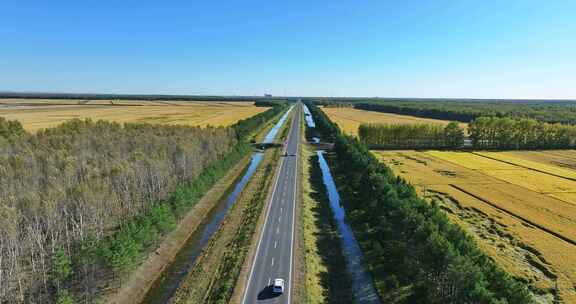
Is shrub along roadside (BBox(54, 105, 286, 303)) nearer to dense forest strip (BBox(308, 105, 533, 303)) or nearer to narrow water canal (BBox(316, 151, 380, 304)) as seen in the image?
narrow water canal (BBox(316, 151, 380, 304))

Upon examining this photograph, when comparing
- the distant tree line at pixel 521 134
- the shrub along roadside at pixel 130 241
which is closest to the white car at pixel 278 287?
the shrub along roadside at pixel 130 241

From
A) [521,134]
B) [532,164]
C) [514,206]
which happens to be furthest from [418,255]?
[521,134]

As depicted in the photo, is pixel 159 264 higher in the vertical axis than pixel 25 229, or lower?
lower

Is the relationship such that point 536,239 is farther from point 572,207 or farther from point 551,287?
point 572,207

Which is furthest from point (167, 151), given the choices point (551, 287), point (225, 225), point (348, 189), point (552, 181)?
point (552, 181)

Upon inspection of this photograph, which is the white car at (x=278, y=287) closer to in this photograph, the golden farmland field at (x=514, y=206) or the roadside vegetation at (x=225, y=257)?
the roadside vegetation at (x=225, y=257)

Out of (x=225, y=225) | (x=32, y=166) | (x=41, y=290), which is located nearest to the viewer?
(x=41, y=290)

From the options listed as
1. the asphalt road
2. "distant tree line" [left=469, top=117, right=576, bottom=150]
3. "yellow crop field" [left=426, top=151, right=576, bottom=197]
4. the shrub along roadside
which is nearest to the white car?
the asphalt road

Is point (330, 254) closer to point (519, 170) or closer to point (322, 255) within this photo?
point (322, 255)
